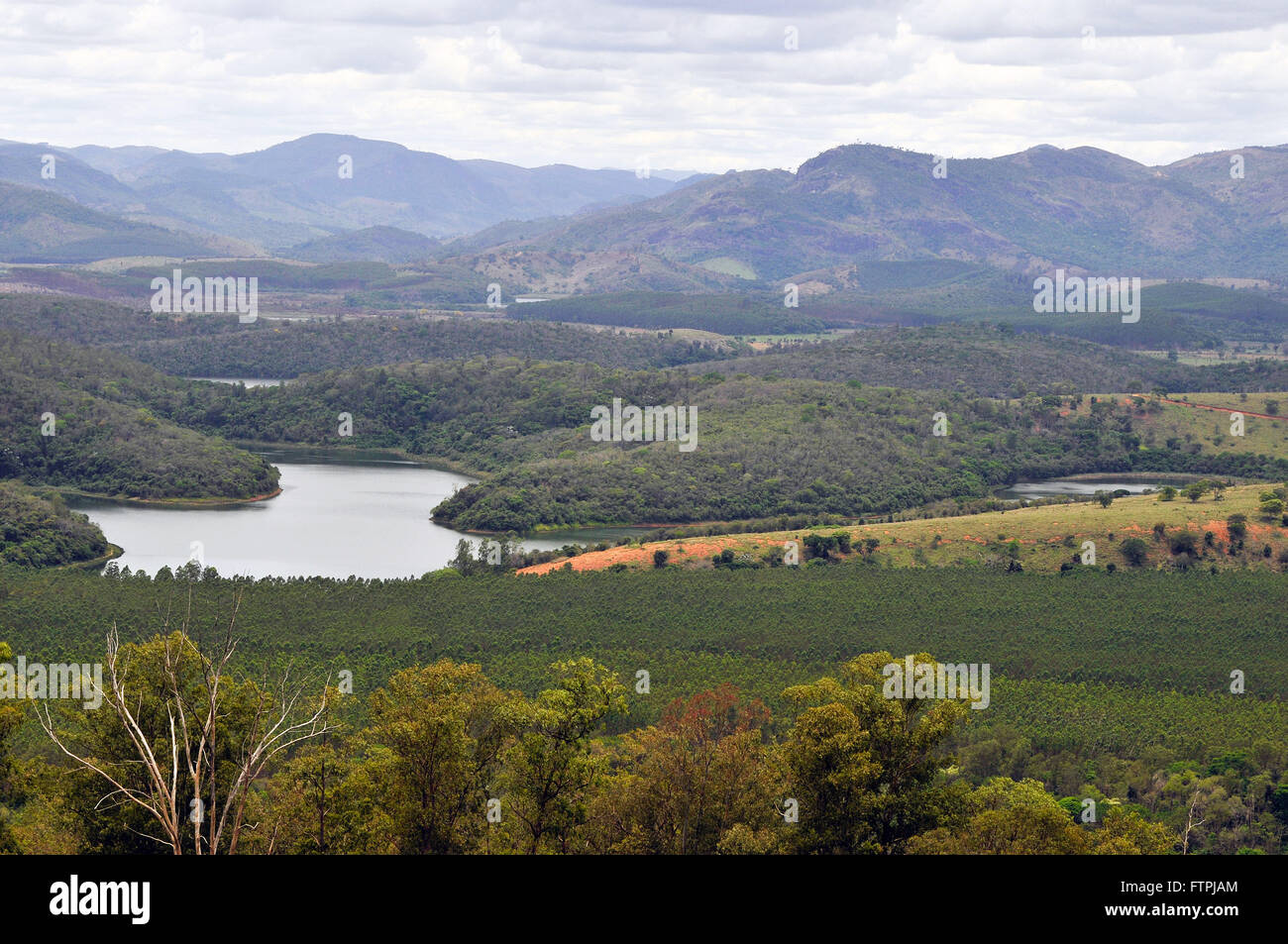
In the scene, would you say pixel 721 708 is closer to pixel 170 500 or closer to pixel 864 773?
pixel 864 773

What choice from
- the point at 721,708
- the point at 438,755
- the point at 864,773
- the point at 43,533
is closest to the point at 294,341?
the point at 43,533

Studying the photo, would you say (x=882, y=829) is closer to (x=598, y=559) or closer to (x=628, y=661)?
(x=628, y=661)

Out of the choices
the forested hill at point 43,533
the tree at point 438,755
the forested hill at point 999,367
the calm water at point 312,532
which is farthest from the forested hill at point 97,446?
the tree at point 438,755

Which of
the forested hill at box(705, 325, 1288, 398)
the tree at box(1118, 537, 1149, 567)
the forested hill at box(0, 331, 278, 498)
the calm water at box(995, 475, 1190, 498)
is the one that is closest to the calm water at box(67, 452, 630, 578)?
the forested hill at box(0, 331, 278, 498)

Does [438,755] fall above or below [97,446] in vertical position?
below

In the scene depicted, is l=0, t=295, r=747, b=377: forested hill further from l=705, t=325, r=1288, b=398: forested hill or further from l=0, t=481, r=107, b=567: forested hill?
l=0, t=481, r=107, b=567: forested hill

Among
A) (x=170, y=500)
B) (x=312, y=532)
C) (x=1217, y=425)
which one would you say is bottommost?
(x=312, y=532)
